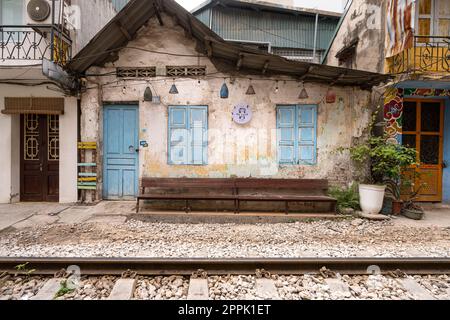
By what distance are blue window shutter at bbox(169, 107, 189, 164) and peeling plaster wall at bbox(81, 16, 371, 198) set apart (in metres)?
0.16

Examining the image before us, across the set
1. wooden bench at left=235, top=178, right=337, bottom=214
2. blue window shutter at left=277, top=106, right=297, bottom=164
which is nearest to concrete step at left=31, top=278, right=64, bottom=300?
wooden bench at left=235, top=178, right=337, bottom=214

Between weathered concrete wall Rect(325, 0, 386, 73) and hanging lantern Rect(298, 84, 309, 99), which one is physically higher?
weathered concrete wall Rect(325, 0, 386, 73)

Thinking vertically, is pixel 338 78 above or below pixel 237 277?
above

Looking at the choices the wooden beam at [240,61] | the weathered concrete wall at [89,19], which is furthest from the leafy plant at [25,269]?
the weathered concrete wall at [89,19]

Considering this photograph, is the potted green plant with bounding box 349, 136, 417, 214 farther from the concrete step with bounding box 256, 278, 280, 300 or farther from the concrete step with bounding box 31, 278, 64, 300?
the concrete step with bounding box 31, 278, 64, 300

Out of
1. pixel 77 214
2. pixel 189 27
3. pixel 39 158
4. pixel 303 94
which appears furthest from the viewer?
pixel 39 158

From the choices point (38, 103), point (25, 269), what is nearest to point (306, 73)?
point (25, 269)

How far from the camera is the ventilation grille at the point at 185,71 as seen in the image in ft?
22.9

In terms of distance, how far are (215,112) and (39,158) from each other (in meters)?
5.26

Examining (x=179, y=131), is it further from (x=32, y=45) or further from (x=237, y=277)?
(x=237, y=277)

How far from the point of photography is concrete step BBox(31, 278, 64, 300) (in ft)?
9.37

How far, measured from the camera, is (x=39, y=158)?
7430 mm

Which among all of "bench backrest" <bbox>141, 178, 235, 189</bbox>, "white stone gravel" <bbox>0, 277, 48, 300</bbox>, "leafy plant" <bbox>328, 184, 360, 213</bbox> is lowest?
"white stone gravel" <bbox>0, 277, 48, 300</bbox>
